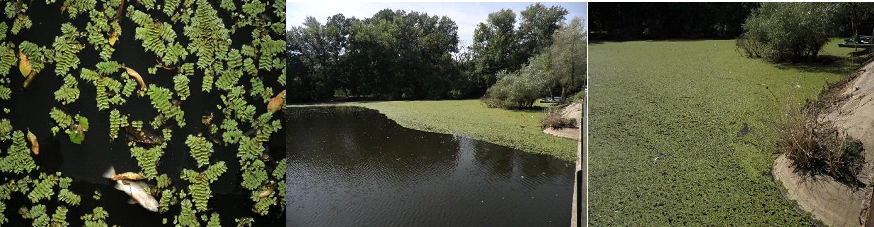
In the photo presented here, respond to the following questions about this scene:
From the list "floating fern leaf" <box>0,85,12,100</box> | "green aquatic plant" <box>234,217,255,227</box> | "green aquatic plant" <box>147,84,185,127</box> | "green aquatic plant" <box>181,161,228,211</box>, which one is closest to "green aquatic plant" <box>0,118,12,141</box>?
"floating fern leaf" <box>0,85,12,100</box>

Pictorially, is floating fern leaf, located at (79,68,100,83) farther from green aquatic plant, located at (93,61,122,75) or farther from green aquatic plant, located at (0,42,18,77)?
green aquatic plant, located at (0,42,18,77)

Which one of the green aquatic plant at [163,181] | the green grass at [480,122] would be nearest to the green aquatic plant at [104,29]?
the green aquatic plant at [163,181]

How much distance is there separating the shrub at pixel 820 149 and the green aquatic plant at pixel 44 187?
10.7 ft

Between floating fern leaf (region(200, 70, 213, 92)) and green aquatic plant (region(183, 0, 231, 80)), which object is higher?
green aquatic plant (region(183, 0, 231, 80))

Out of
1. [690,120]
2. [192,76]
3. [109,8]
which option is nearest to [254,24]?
[192,76]

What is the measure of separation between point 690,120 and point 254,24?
2012 millimetres

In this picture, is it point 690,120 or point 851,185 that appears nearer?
point 851,185

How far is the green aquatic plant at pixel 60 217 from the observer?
239 cm

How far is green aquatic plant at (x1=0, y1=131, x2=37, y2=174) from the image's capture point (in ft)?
7.78

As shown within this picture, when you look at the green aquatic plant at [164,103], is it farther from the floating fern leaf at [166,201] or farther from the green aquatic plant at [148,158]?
the floating fern leaf at [166,201]

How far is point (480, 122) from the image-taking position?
254 centimetres

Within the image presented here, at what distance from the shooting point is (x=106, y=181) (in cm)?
236

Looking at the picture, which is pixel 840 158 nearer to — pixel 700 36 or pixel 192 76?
pixel 700 36

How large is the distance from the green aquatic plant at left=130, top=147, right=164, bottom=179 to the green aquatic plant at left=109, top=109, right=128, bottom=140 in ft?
0.35
